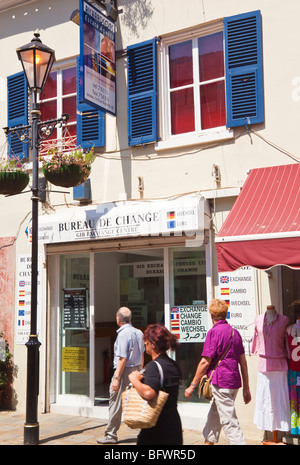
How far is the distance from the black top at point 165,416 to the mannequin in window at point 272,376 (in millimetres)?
2884

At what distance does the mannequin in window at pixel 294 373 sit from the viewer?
7.10m

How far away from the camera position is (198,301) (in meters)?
8.57

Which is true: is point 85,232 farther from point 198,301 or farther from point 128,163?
point 198,301

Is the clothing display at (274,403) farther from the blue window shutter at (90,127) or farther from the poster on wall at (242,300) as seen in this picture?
the blue window shutter at (90,127)

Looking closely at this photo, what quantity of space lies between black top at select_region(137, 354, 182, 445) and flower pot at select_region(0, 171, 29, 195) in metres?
5.04

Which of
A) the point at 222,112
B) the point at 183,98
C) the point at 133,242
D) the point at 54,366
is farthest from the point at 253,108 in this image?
the point at 54,366

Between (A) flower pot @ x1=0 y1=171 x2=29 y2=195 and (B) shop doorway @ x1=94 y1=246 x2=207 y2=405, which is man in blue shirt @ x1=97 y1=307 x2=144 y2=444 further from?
(A) flower pot @ x1=0 y1=171 x2=29 y2=195

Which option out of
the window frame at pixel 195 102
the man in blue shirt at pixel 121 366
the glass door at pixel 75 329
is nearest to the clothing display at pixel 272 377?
the man in blue shirt at pixel 121 366

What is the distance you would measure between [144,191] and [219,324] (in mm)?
3272

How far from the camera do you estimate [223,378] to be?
616 cm

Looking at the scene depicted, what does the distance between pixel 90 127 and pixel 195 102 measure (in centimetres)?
187

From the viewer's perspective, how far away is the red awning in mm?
6184

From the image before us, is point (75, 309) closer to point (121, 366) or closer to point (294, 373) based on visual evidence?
point (121, 366)
